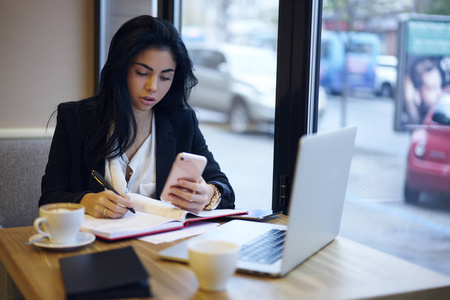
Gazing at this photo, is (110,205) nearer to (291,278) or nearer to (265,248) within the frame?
(265,248)

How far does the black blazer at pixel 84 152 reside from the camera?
66.1 inches

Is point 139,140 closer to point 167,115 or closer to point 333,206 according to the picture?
point 167,115

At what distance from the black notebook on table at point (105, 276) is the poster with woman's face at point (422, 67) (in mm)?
1020

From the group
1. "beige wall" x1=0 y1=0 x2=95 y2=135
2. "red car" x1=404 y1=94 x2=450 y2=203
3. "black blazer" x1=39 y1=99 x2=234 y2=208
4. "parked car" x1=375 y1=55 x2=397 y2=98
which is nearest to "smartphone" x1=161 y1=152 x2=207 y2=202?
"black blazer" x1=39 y1=99 x2=234 y2=208

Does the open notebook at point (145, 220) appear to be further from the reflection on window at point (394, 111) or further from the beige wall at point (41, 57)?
the beige wall at point (41, 57)

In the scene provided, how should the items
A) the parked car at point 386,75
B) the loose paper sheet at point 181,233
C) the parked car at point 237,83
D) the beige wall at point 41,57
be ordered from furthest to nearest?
the beige wall at point 41,57 < the parked car at point 386,75 < the parked car at point 237,83 < the loose paper sheet at point 181,233

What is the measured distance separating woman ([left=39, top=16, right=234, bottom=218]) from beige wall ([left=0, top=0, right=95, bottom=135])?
94 centimetres

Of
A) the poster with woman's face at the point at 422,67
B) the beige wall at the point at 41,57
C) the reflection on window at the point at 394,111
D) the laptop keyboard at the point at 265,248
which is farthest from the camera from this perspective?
the beige wall at the point at 41,57

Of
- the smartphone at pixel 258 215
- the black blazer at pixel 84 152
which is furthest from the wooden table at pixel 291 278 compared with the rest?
the black blazer at pixel 84 152

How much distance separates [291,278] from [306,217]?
0.12 meters

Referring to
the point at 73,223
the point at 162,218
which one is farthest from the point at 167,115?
the point at 73,223

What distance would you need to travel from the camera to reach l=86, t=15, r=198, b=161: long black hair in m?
1.71

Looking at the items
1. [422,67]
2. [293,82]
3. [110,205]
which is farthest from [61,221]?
[422,67]

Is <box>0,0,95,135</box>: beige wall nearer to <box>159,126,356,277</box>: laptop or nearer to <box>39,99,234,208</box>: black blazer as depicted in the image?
<box>39,99,234,208</box>: black blazer
